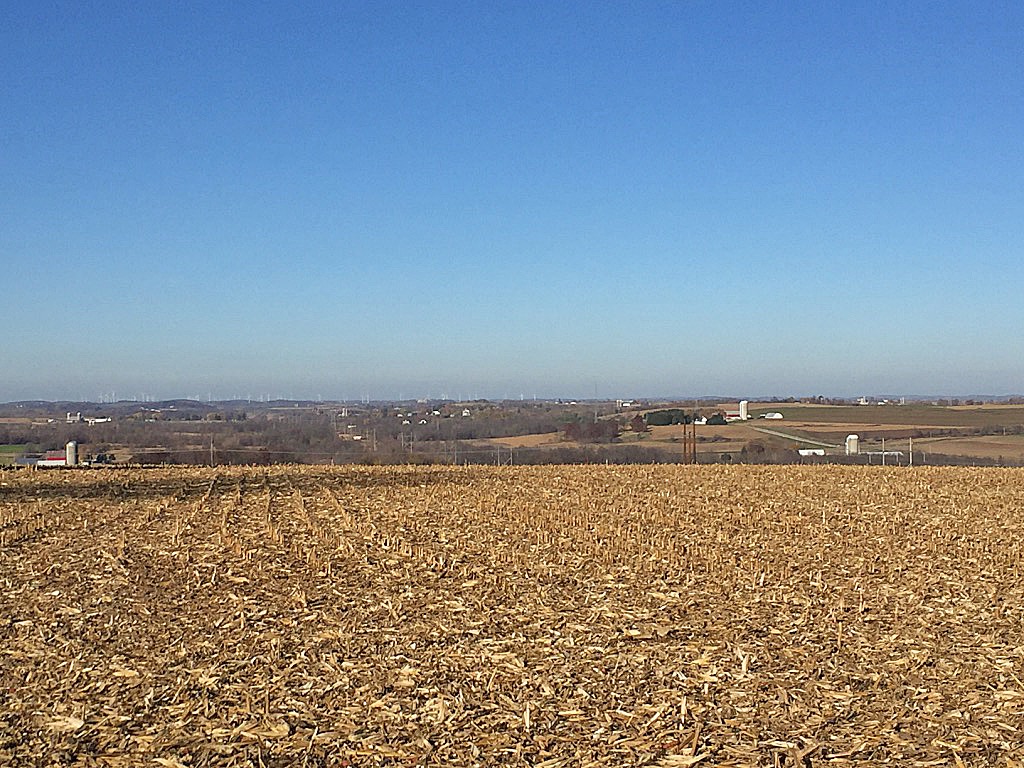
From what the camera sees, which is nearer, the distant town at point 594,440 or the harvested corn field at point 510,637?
the harvested corn field at point 510,637

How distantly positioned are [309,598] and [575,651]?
3.46 meters

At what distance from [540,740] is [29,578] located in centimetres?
805

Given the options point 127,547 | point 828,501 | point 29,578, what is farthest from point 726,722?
point 828,501

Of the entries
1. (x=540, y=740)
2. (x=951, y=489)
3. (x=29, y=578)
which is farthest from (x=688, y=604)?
(x=951, y=489)

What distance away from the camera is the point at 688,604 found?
11.0 meters

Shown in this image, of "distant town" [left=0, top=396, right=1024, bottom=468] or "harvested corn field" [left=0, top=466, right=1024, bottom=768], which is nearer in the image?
"harvested corn field" [left=0, top=466, right=1024, bottom=768]

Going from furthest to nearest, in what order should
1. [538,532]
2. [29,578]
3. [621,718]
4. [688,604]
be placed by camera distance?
[538,532], [29,578], [688,604], [621,718]

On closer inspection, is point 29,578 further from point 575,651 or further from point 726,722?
point 726,722

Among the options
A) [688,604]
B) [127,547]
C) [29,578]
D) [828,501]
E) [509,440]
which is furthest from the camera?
[509,440]

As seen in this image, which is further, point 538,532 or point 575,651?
point 538,532

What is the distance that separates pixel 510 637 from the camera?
9.46 meters

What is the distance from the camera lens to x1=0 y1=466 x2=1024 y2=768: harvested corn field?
6.70m

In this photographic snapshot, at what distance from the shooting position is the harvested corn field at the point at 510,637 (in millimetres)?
6699

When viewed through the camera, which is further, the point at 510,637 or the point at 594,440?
the point at 594,440
